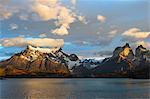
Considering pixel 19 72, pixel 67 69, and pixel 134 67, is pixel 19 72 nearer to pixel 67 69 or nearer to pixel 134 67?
pixel 67 69

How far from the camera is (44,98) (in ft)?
133

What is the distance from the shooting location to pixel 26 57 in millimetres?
197750

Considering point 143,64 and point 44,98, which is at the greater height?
point 143,64

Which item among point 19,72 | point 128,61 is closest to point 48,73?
point 19,72

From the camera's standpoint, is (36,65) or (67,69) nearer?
(36,65)

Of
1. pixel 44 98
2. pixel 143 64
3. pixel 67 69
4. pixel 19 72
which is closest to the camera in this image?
pixel 44 98

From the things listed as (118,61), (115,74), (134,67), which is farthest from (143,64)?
(115,74)

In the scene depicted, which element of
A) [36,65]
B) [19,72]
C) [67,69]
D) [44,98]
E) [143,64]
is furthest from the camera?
[67,69]

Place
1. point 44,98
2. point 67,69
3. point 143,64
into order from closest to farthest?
point 44,98
point 143,64
point 67,69

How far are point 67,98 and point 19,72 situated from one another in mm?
125602

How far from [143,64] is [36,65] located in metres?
62.5

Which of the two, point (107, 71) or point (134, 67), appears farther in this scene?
point (107, 71)

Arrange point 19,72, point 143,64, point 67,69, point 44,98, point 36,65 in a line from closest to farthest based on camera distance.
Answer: point 44,98, point 143,64, point 19,72, point 36,65, point 67,69

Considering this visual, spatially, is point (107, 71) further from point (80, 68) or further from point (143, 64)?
point (143, 64)
